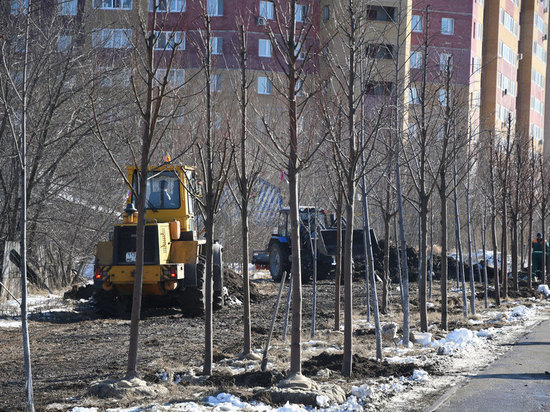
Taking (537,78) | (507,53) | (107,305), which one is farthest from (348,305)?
(537,78)

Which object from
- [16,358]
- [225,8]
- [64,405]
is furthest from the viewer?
[225,8]

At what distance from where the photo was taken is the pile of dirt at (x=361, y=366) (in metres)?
9.98

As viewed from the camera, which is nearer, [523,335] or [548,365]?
[548,365]

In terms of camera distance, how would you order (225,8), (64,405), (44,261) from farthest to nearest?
(225,8) < (44,261) < (64,405)

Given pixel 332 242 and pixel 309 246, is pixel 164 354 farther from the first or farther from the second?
pixel 332 242

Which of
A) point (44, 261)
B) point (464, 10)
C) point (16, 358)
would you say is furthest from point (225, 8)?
point (16, 358)

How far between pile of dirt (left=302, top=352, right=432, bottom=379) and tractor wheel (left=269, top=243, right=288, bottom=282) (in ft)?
55.7

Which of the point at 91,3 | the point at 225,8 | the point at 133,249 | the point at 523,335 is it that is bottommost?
the point at 523,335

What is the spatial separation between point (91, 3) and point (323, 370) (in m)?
19.4

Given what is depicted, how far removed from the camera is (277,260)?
28766 mm

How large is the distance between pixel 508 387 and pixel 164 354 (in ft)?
16.3

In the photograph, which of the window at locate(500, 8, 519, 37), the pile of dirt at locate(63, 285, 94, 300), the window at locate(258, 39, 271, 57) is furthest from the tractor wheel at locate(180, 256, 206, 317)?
the window at locate(500, 8, 519, 37)

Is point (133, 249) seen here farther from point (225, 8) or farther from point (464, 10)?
point (464, 10)

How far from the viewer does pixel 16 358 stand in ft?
36.5
